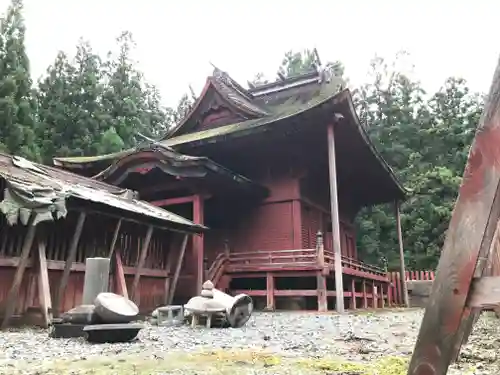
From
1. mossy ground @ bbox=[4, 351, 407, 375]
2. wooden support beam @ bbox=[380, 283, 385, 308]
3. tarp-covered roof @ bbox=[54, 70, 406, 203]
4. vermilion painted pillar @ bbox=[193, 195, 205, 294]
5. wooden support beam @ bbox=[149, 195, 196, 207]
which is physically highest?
tarp-covered roof @ bbox=[54, 70, 406, 203]

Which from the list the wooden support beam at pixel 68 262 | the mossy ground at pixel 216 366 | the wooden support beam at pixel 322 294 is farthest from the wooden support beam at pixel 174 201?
the mossy ground at pixel 216 366

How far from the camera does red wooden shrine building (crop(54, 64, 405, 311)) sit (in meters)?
11.8

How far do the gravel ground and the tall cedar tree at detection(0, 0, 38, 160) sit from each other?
17.5 m

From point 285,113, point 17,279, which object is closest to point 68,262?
point 17,279

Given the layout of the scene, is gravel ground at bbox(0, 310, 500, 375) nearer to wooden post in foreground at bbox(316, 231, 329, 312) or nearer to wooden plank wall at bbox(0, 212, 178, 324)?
wooden plank wall at bbox(0, 212, 178, 324)

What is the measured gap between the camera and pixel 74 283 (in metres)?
8.30

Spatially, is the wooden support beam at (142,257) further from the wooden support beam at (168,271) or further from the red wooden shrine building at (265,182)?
the red wooden shrine building at (265,182)

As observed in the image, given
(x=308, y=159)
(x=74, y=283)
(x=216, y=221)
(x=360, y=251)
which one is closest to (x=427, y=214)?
(x=360, y=251)

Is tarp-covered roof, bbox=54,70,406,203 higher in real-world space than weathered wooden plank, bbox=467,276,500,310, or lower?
higher

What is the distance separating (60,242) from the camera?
799cm

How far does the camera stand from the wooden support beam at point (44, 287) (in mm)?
6984

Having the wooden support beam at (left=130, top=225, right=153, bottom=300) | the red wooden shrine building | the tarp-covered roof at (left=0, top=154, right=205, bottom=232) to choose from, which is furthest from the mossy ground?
the red wooden shrine building

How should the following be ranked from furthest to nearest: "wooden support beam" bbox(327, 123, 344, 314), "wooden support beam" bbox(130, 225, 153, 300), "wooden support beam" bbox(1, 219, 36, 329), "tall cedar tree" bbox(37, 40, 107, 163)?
"tall cedar tree" bbox(37, 40, 107, 163) → "wooden support beam" bbox(327, 123, 344, 314) → "wooden support beam" bbox(130, 225, 153, 300) → "wooden support beam" bbox(1, 219, 36, 329)

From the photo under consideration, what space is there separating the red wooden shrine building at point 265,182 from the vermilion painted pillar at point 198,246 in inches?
1.1
